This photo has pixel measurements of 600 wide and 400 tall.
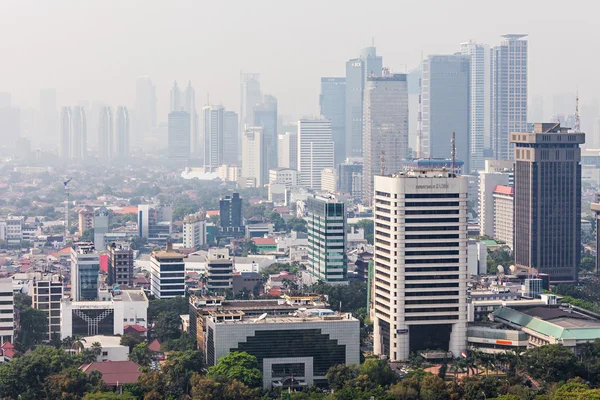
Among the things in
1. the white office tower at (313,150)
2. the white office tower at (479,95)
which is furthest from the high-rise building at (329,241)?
the white office tower at (479,95)

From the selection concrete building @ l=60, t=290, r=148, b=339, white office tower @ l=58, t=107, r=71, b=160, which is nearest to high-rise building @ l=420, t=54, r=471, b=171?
white office tower @ l=58, t=107, r=71, b=160

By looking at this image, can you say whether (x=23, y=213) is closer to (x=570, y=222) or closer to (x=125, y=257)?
(x=125, y=257)

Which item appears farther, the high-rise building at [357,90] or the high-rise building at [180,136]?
the high-rise building at [180,136]

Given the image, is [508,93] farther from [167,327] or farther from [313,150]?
[167,327]

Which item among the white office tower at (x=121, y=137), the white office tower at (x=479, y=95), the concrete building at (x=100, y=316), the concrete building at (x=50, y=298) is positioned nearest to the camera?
the concrete building at (x=100, y=316)

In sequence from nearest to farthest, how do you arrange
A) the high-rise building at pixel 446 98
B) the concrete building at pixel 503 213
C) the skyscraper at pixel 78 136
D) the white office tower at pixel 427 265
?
the white office tower at pixel 427 265
the concrete building at pixel 503 213
the high-rise building at pixel 446 98
the skyscraper at pixel 78 136

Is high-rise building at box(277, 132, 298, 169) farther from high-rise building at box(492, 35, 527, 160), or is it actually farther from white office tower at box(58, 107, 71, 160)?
white office tower at box(58, 107, 71, 160)

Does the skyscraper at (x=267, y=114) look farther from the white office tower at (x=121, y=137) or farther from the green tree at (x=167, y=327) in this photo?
the green tree at (x=167, y=327)

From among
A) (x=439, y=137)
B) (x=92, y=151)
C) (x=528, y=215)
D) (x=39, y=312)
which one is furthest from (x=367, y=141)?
(x=92, y=151)
